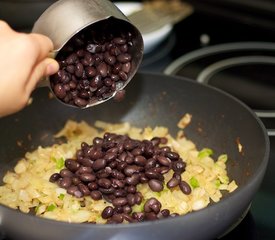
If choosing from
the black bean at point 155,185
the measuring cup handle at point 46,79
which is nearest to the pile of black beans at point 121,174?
the black bean at point 155,185

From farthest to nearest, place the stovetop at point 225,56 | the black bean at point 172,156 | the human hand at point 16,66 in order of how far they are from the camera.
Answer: the stovetop at point 225,56, the black bean at point 172,156, the human hand at point 16,66

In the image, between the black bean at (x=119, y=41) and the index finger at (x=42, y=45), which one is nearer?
the index finger at (x=42, y=45)

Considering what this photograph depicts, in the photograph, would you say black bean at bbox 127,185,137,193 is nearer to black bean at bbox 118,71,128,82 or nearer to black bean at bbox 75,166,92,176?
black bean at bbox 75,166,92,176

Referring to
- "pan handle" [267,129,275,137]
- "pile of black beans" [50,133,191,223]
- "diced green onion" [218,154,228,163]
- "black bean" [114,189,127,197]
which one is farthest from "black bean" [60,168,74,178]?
"pan handle" [267,129,275,137]

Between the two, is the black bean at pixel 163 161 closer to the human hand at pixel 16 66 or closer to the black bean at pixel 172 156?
the black bean at pixel 172 156

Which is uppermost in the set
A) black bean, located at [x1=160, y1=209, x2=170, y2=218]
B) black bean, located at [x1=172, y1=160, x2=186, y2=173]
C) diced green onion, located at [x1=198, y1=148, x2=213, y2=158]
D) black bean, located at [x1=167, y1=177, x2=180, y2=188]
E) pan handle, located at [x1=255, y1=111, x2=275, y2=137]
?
black bean, located at [x1=160, y1=209, x2=170, y2=218]

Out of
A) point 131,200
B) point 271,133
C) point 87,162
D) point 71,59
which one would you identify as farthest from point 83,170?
point 271,133

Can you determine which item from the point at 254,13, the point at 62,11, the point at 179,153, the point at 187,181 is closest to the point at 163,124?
the point at 179,153

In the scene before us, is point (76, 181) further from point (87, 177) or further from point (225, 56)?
point (225, 56)
